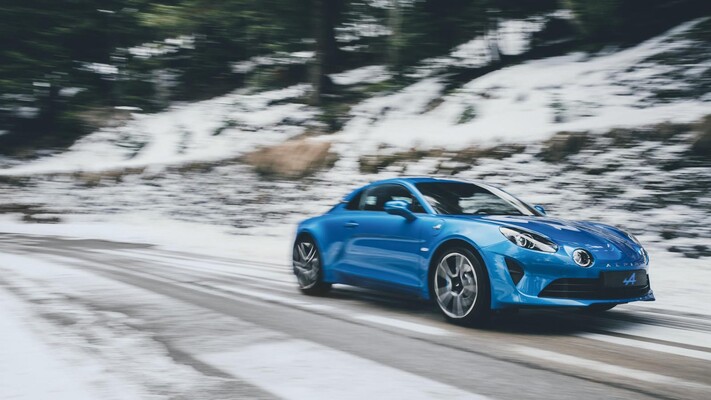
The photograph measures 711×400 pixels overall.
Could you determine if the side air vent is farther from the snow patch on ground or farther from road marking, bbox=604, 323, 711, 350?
the snow patch on ground

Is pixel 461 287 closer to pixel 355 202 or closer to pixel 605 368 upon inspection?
pixel 605 368

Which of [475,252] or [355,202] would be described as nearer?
[475,252]

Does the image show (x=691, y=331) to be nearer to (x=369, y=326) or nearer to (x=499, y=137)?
(x=369, y=326)

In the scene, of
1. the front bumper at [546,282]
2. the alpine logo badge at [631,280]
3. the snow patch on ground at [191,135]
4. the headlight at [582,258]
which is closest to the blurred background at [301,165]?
the snow patch on ground at [191,135]

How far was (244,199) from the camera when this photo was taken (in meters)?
20.6

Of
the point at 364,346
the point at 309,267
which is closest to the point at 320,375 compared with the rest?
the point at 364,346

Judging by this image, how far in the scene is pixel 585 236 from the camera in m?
5.98

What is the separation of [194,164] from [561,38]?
507 inches

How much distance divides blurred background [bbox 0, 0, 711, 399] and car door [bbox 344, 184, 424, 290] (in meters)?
0.39

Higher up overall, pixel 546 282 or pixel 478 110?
pixel 478 110

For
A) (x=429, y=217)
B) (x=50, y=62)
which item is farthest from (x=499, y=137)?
Answer: (x=50, y=62)

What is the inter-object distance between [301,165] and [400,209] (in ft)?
47.3

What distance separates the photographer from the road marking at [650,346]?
5.08m

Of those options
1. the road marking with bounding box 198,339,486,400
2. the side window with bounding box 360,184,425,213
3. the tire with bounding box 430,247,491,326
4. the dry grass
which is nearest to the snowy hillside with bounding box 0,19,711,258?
the dry grass
